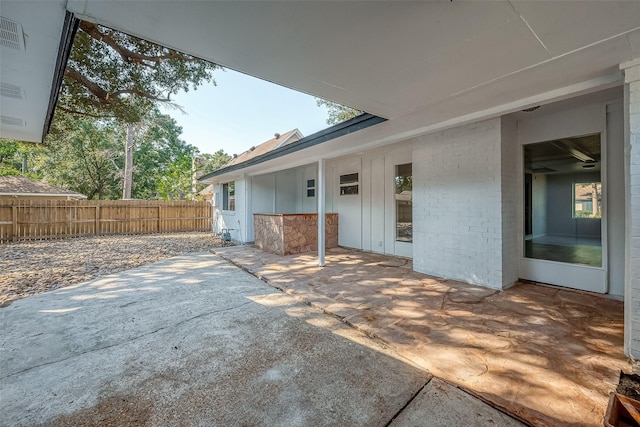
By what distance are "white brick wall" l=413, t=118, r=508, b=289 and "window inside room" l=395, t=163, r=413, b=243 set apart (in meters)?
1.21

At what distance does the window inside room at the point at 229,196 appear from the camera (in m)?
11.2

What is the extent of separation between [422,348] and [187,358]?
2262mm

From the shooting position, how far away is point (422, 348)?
8.36ft

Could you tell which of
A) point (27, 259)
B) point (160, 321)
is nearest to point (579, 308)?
point (160, 321)

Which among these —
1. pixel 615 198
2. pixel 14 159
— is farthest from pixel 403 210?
pixel 14 159

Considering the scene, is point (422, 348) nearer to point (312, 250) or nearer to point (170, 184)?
point (312, 250)

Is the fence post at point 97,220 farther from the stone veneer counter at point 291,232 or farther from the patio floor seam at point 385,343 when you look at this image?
the patio floor seam at point 385,343

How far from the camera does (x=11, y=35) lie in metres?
2.11

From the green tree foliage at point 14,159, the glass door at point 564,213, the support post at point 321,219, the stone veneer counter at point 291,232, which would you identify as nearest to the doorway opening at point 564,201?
the glass door at point 564,213

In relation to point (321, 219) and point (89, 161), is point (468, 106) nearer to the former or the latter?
point (321, 219)

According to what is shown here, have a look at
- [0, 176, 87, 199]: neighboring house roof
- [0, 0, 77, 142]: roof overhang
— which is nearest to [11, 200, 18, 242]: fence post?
[0, 176, 87, 199]: neighboring house roof

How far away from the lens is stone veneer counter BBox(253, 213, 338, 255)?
24.7 feet

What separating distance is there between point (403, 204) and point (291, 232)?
3254 mm

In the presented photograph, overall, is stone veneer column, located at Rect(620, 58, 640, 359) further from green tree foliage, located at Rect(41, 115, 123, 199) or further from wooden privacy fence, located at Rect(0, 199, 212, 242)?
green tree foliage, located at Rect(41, 115, 123, 199)
